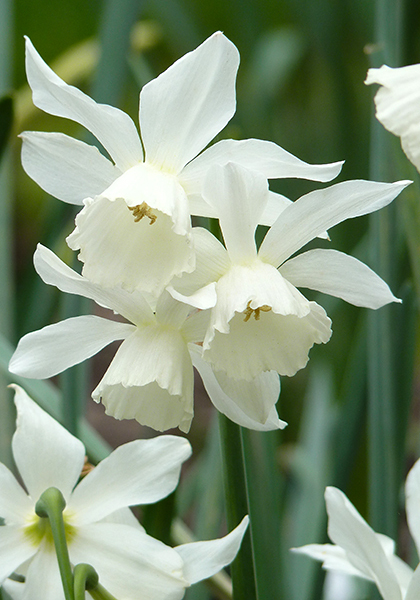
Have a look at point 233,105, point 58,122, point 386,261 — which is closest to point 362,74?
point 58,122

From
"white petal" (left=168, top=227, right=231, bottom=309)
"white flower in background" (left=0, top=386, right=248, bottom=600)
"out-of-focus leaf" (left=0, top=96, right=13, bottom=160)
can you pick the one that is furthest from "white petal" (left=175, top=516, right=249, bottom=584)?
"out-of-focus leaf" (left=0, top=96, right=13, bottom=160)

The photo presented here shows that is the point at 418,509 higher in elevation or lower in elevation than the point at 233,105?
lower

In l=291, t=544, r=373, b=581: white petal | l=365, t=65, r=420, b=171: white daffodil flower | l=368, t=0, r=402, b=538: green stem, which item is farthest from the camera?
l=368, t=0, r=402, b=538: green stem

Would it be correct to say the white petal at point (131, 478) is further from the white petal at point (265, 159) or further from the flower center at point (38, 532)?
the white petal at point (265, 159)

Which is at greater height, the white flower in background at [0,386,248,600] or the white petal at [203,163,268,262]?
the white petal at [203,163,268,262]

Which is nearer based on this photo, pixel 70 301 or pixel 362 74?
pixel 70 301

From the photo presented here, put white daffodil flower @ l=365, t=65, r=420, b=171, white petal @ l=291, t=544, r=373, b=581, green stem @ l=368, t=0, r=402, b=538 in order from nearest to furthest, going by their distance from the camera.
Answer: white daffodil flower @ l=365, t=65, r=420, b=171 < white petal @ l=291, t=544, r=373, b=581 < green stem @ l=368, t=0, r=402, b=538

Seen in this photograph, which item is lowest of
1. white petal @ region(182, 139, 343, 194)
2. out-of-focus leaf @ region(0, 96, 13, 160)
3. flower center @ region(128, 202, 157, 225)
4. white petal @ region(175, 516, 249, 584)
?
white petal @ region(175, 516, 249, 584)

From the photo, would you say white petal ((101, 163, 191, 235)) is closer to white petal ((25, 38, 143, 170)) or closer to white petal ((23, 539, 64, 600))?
white petal ((25, 38, 143, 170))

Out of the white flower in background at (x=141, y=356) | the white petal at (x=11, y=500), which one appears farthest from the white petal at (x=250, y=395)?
the white petal at (x=11, y=500)

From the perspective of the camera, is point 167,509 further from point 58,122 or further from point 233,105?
point 58,122
